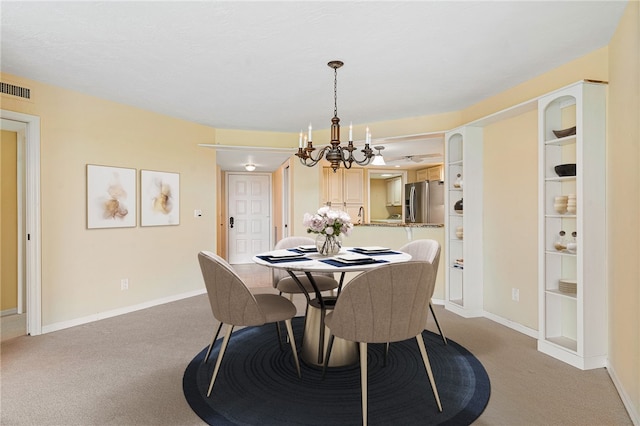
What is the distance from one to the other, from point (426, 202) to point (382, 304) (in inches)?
191

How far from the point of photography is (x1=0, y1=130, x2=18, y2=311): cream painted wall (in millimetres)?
3811

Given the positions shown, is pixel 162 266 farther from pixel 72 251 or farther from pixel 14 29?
pixel 14 29

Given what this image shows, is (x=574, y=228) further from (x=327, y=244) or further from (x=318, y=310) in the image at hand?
(x=318, y=310)

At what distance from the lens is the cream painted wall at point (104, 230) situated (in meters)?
3.35

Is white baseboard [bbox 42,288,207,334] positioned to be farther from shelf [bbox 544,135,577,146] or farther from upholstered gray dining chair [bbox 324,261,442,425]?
shelf [bbox 544,135,577,146]

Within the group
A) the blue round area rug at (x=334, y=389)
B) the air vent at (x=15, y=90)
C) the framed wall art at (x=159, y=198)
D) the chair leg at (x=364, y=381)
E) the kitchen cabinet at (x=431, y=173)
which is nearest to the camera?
the chair leg at (x=364, y=381)

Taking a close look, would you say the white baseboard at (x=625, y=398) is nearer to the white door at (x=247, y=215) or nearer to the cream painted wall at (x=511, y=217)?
the cream painted wall at (x=511, y=217)

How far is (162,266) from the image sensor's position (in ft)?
14.3

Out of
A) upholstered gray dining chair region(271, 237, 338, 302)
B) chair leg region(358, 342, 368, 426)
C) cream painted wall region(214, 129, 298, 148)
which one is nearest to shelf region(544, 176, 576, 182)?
upholstered gray dining chair region(271, 237, 338, 302)

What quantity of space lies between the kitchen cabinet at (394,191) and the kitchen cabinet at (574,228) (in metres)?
4.97

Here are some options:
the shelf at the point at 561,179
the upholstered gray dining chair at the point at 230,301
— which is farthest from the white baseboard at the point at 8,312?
the shelf at the point at 561,179

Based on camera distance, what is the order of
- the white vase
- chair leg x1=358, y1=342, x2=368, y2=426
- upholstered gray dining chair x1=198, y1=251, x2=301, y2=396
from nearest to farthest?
chair leg x1=358, y1=342, x2=368, y2=426
upholstered gray dining chair x1=198, y1=251, x2=301, y2=396
the white vase

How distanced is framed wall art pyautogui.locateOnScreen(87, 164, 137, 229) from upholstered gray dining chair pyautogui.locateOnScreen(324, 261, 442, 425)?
120 inches

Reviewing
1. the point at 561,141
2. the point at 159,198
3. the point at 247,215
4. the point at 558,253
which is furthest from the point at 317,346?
the point at 247,215
